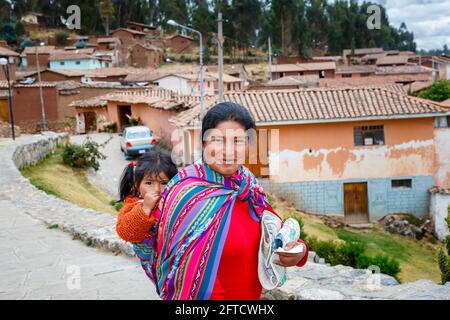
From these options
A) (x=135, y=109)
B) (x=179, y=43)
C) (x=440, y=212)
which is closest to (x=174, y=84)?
(x=135, y=109)

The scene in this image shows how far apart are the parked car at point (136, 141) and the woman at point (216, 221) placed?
54.9 feet

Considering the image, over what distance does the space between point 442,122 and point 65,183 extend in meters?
11.5

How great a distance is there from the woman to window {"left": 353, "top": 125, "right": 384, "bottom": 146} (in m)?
14.9

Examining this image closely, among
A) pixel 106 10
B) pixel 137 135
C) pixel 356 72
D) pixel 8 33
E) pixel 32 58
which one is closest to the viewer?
pixel 137 135

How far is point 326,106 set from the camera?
55.0 feet

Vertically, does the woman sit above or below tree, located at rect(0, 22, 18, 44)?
below

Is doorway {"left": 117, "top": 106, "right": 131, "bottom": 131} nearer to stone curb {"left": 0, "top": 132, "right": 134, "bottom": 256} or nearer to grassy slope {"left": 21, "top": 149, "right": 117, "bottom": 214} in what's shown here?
grassy slope {"left": 21, "top": 149, "right": 117, "bottom": 214}

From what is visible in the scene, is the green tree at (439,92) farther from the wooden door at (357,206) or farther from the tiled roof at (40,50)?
the tiled roof at (40,50)

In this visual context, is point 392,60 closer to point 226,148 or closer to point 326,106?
point 326,106

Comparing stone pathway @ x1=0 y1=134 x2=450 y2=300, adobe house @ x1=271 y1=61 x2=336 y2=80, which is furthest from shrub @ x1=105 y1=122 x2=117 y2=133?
adobe house @ x1=271 y1=61 x2=336 y2=80

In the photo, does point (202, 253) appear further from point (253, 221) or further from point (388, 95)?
point (388, 95)

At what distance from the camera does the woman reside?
2184mm

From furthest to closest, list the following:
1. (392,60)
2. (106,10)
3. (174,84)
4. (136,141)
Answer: (106,10) < (392,60) < (174,84) < (136,141)

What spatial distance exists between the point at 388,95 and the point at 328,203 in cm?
410
